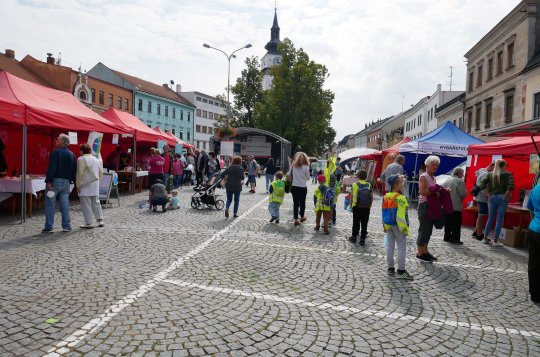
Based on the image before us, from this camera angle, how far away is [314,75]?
144 feet

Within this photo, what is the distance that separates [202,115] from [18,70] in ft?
139

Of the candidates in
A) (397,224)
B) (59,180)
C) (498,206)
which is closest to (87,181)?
(59,180)

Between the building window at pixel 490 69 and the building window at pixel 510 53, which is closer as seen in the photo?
the building window at pixel 510 53

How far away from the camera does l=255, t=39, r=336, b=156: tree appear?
43.5 meters

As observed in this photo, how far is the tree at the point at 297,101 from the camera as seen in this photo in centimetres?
4353

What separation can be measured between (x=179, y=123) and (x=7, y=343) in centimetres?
6688

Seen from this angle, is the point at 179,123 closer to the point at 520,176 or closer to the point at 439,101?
the point at 439,101

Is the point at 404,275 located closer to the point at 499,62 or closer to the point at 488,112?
the point at 499,62

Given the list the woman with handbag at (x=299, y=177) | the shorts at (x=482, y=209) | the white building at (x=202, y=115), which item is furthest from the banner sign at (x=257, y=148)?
the white building at (x=202, y=115)

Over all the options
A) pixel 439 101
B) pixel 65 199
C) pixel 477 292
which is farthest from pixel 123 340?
pixel 439 101

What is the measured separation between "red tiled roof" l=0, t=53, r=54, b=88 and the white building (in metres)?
36.7

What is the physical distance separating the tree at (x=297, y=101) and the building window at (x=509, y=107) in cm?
2165

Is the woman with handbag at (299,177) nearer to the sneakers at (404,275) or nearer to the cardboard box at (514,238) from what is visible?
the sneakers at (404,275)

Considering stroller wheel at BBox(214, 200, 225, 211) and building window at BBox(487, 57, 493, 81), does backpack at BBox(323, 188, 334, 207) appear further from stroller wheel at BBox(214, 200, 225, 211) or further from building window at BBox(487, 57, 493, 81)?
building window at BBox(487, 57, 493, 81)
